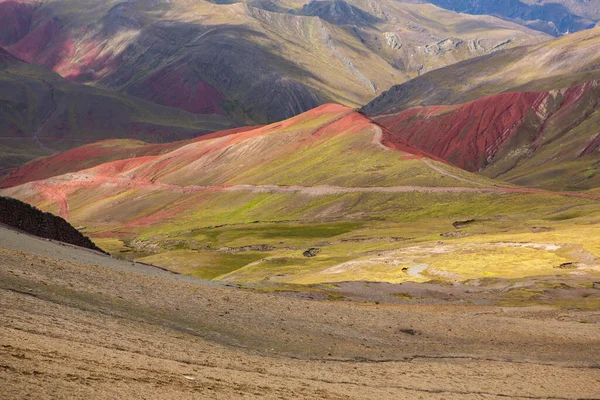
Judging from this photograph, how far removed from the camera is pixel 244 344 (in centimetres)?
3088

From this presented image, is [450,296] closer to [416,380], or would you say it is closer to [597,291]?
[597,291]

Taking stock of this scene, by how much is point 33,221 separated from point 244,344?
123 ft

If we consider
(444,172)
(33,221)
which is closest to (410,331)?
(33,221)

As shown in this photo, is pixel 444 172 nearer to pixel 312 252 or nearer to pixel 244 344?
pixel 312 252

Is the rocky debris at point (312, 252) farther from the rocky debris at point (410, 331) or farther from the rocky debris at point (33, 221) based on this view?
the rocky debris at point (410, 331)

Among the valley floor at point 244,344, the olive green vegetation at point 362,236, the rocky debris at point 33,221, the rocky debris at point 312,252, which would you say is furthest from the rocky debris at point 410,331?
the rocky debris at point 312,252

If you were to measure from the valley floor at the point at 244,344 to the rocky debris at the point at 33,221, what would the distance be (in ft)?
32.2

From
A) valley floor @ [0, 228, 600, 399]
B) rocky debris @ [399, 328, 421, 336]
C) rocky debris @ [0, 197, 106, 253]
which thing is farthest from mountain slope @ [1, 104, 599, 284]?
rocky debris @ [399, 328, 421, 336]

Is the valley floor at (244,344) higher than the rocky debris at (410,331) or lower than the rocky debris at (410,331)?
higher

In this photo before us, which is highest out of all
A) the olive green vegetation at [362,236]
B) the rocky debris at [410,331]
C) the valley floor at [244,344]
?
the valley floor at [244,344]

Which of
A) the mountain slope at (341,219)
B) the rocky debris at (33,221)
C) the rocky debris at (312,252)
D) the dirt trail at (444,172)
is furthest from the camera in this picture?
the dirt trail at (444,172)

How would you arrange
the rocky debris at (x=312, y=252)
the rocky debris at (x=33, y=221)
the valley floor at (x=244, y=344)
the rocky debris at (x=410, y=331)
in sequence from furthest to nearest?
the rocky debris at (x=312, y=252), the rocky debris at (x=33, y=221), the rocky debris at (x=410, y=331), the valley floor at (x=244, y=344)

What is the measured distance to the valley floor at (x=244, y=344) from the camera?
62.5 feet

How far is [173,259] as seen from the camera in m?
103
